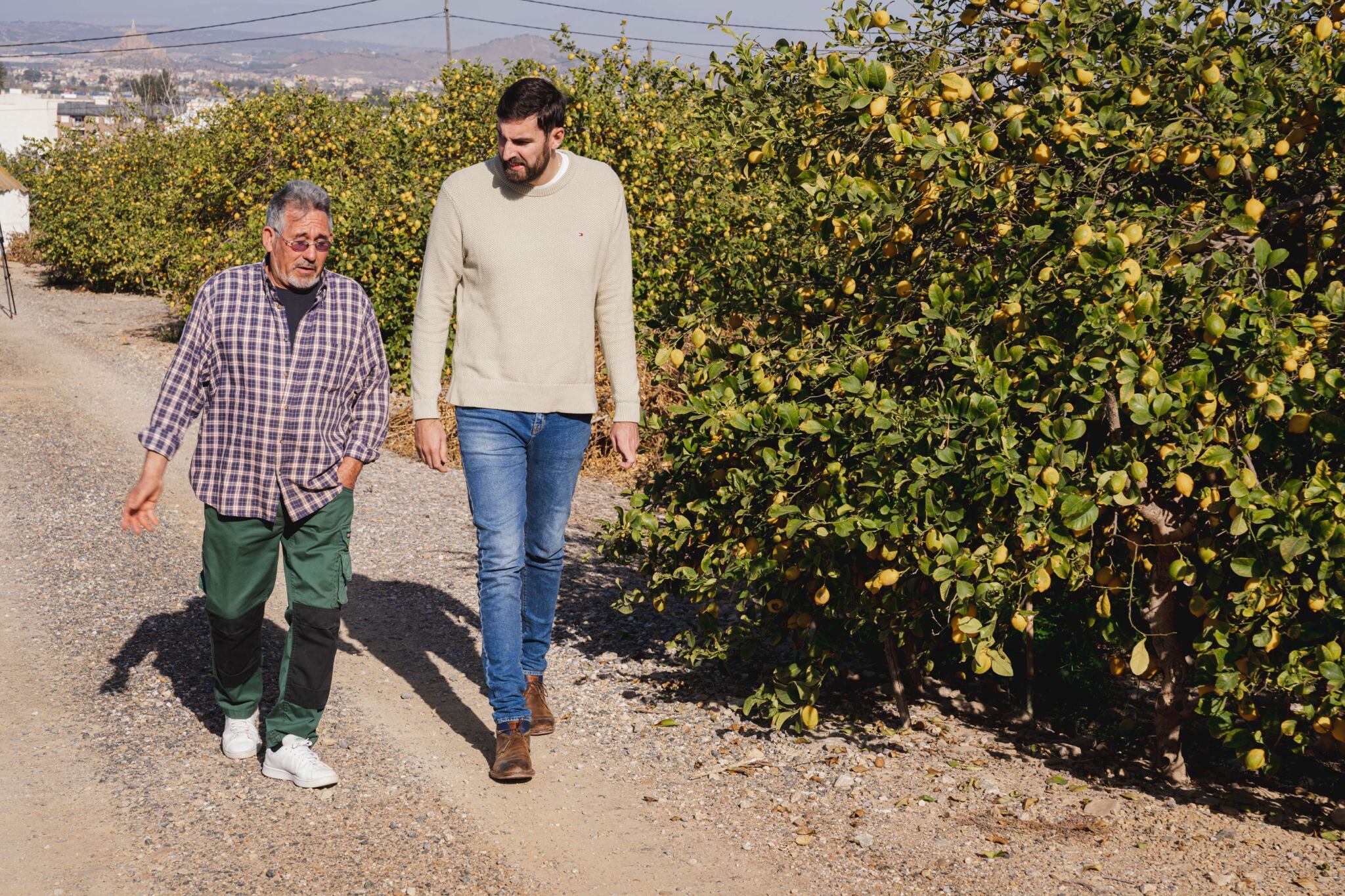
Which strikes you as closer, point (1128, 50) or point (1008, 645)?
point (1128, 50)

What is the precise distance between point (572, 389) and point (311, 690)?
1248 millimetres

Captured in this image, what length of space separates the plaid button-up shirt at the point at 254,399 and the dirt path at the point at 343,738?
95 centimetres

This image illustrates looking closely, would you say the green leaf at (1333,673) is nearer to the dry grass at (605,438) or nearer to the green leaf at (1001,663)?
the green leaf at (1001,663)

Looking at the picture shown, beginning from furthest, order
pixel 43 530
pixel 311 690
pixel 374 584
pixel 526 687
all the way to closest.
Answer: pixel 43 530 < pixel 374 584 < pixel 526 687 < pixel 311 690

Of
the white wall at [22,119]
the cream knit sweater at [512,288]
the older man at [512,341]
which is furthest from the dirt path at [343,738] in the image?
the white wall at [22,119]

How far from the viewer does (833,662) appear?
4.23m

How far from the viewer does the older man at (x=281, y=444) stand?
143 inches

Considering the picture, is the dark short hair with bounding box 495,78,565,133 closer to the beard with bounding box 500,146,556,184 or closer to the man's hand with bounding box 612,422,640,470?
the beard with bounding box 500,146,556,184

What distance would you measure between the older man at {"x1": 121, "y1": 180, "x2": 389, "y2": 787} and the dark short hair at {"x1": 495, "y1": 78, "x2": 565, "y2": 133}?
0.62m

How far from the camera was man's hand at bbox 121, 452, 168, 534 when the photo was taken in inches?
139

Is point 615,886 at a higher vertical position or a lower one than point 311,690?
lower

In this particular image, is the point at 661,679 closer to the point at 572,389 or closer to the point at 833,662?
the point at 833,662

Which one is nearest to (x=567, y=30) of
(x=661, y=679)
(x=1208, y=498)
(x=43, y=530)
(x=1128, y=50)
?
(x=43, y=530)

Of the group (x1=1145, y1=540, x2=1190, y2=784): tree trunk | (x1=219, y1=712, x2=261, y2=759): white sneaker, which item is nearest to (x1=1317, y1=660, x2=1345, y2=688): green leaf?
(x1=1145, y1=540, x2=1190, y2=784): tree trunk
